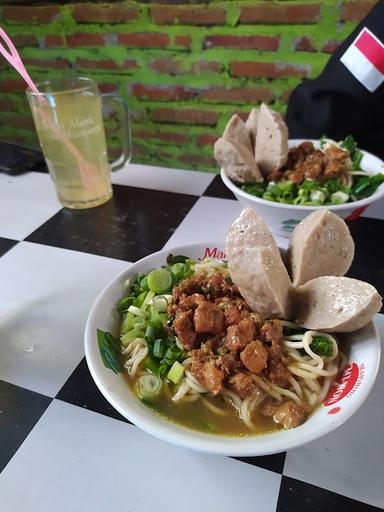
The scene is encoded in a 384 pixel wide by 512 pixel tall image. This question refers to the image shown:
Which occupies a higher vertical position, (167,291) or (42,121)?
(42,121)

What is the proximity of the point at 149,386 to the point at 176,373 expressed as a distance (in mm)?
53

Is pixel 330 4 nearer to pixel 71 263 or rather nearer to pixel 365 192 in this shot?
pixel 365 192

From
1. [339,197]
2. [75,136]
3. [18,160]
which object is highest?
[75,136]

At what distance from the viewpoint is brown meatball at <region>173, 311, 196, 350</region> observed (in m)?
0.80

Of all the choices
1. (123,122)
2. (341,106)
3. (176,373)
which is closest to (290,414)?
(176,373)

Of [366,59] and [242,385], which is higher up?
[366,59]

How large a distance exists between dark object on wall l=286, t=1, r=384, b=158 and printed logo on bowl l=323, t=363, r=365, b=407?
129 centimetres

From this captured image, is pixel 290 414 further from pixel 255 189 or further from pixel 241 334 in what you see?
pixel 255 189

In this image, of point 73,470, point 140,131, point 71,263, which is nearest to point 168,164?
point 140,131

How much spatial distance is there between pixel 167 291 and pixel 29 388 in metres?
0.33

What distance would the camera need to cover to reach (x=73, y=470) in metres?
0.71

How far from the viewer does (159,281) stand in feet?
3.01

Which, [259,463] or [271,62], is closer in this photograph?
[259,463]

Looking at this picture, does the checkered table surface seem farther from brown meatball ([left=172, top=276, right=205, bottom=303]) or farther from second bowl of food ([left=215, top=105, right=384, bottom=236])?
brown meatball ([left=172, top=276, right=205, bottom=303])
